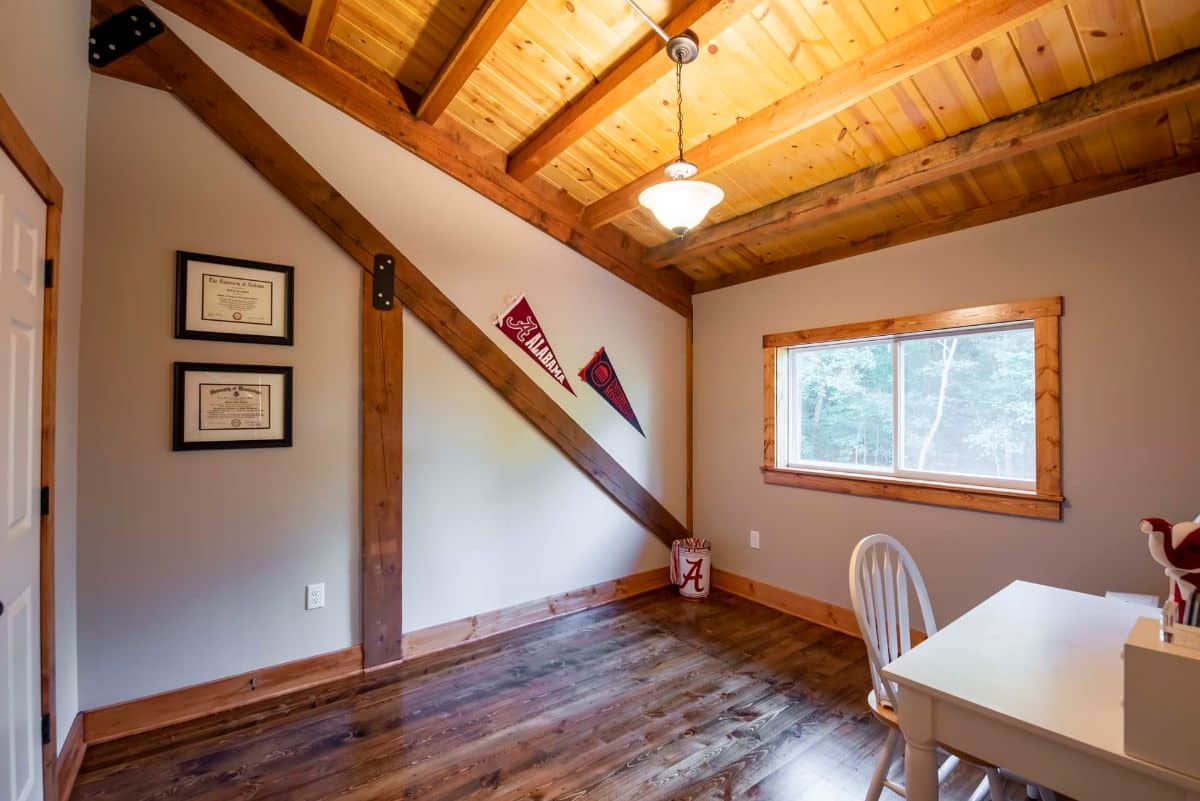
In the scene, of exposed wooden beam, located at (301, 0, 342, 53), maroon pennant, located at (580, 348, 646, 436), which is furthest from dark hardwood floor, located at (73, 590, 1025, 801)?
exposed wooden beam, located at (301, 0, 342, 53)

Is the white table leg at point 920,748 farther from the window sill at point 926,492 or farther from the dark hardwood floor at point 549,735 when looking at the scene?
the window sill at point 926,492

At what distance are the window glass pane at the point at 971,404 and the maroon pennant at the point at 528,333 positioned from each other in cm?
216

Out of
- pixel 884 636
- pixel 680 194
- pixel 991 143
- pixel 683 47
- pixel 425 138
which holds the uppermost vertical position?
pixel 425 138

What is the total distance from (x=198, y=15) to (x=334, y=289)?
1.32m

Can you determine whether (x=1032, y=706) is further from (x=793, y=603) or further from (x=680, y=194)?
(x=793, y=603)

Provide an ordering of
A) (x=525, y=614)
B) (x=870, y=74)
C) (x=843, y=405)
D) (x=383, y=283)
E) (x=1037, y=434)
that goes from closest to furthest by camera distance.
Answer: (x=870, y=74), (x=1037, y=434), (x=383, y=283), (x=525, y=614), (x=843, y=405)

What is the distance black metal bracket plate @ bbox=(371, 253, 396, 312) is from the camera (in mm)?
2812

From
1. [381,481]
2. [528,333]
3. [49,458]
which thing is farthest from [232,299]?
[528,333]

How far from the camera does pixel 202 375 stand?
238cm

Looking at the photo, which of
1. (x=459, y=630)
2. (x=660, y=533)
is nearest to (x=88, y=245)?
(x=459, y=630)

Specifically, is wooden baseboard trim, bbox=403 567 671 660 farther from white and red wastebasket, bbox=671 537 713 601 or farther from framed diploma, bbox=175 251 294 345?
framed diploma, bbox=175 251 294 345

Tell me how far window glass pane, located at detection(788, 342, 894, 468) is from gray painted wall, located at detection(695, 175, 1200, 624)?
27 cm

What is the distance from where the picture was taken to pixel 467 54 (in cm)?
244

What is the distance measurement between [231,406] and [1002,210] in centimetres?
391
